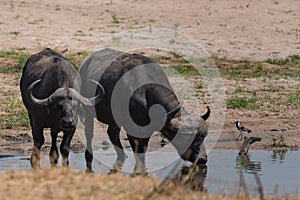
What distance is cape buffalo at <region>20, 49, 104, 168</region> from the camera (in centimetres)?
1035

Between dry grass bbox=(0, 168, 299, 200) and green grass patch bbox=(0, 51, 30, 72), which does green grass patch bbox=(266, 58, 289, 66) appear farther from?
dry grass bbox=(0, 168, 299, 200)

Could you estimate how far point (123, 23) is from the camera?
24172 millimetres

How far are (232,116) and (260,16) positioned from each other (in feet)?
37.8

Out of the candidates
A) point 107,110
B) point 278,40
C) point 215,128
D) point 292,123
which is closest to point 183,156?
point 107,110

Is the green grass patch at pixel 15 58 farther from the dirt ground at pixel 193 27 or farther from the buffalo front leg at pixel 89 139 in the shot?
the buffalo front leg at pixel 89 139

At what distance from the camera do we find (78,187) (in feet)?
23.8

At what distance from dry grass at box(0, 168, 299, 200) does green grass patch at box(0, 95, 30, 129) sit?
575cm

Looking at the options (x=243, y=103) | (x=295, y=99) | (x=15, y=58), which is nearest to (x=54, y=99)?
(x=243, y=103)

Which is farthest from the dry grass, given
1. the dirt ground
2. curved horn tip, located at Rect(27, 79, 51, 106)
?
the dirt ground

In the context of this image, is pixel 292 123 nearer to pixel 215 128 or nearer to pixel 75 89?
pixel 215 128

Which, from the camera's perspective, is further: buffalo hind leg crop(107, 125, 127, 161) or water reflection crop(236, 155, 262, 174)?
buffalo hind leg crop(107, 125, 127, 161)

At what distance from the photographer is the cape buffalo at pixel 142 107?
35.3 ft

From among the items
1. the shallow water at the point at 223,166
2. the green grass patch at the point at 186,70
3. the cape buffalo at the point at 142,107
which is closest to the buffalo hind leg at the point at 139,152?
the cape buffalo at the point at 142,107

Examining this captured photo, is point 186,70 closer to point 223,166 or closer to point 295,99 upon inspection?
point 295,99
